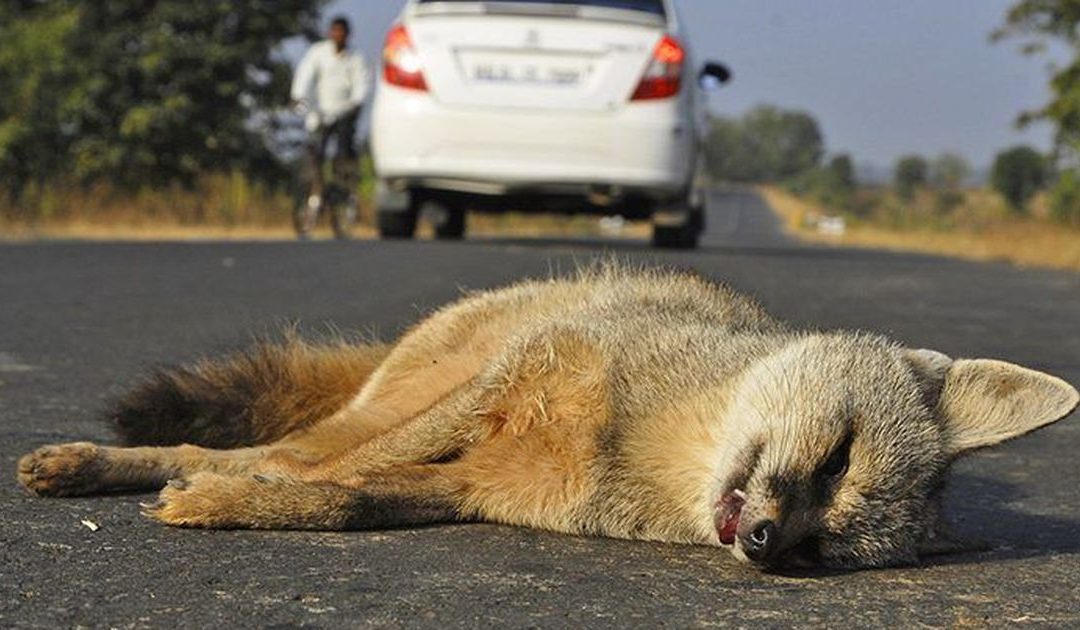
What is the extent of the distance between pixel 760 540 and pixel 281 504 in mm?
929

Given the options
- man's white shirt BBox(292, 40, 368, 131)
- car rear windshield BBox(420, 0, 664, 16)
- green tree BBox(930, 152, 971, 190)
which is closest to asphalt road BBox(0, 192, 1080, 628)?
car rear windshield BBox(420, 0, 664, 16)

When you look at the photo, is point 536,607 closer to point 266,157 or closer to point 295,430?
point 295,430

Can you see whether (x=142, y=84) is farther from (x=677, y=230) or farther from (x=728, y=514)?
(x=728, y=514)

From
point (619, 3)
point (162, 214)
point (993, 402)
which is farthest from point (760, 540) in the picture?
point (162, 214)

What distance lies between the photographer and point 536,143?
11.7m

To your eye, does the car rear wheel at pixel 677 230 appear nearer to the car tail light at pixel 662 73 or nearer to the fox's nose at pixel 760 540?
the car tail light at pixel 662 73

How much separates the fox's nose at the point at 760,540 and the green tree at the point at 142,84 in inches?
969

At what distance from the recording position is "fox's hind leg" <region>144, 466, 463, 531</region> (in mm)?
3152

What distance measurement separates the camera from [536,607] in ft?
8.82

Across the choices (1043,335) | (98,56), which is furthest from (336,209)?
(98,56)

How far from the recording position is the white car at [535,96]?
1158 centimetres

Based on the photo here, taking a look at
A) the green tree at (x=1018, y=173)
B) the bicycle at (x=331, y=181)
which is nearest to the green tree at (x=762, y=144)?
the green tree at (x=1018, y=173)

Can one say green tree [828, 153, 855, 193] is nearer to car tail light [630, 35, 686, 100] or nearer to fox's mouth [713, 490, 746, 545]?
car tail light [630, 35, 686, 100]

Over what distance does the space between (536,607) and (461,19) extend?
30.9 ft
